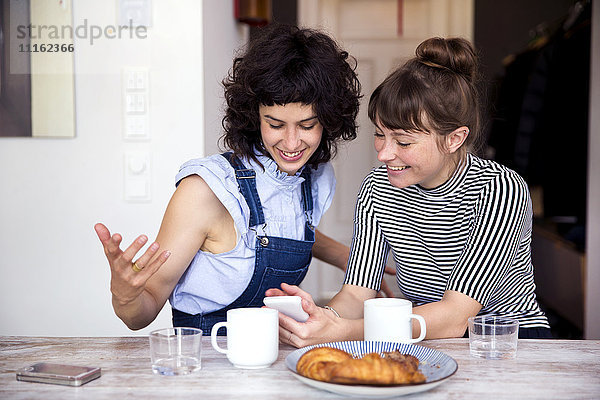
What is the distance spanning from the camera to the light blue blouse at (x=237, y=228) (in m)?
1.57

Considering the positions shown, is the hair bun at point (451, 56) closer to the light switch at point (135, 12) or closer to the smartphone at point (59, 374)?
the smartphone at point (59, 374)

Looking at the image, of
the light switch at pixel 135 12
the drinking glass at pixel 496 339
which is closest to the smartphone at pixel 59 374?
the drinking glass at pixel 496 339

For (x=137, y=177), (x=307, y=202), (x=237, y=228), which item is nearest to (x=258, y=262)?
(x=237, y=228)

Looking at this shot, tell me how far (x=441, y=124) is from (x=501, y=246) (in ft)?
1.06

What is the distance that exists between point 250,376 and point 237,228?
0.54 meters

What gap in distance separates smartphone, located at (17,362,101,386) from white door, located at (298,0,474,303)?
3.44m

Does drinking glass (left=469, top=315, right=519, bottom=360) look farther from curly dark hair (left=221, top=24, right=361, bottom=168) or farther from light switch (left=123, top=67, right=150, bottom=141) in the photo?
light switch (left=123, top=67, right=150, bottom=141)

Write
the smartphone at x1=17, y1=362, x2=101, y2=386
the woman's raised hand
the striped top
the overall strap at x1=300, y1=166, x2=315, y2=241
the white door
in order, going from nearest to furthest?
1. the smartphone at x1=17, y1=362, x2=101, y2=386
2. the woman's raised hand
3. the striped top
4. the overall strap at x1=300, y1=166, x2=315, y2=241
5. the white door

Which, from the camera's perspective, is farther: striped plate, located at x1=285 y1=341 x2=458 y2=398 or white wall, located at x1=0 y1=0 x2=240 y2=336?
white wall, located at x1=0 y1=0 x2=240 y2=336

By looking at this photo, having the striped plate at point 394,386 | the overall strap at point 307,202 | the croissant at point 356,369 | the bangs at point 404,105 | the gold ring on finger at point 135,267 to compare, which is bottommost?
the striped plate at point 394,386

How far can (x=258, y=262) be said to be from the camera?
5.31ft

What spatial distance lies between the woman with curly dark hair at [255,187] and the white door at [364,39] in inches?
112

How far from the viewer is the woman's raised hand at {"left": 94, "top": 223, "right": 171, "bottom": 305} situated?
119 centimetres

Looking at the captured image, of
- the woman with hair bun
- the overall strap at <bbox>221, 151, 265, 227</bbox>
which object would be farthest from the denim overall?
the woman with hair bun
